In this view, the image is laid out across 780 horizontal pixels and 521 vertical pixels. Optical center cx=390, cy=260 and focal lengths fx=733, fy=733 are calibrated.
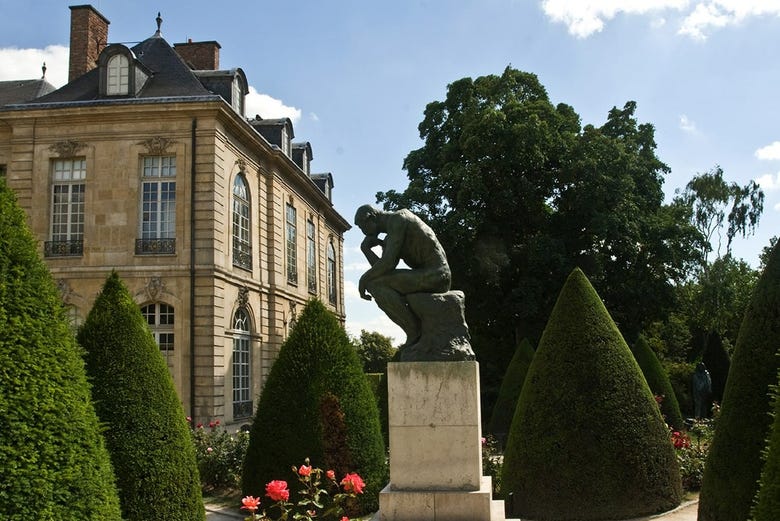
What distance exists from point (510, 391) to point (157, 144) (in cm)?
1226

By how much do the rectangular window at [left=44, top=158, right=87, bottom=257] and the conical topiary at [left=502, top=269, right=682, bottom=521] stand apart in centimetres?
1631

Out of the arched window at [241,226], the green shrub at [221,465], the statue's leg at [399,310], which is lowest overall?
the green shrub at [221,465]

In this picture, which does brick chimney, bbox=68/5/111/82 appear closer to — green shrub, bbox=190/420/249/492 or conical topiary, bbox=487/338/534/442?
green shrub, bbox=190/420/249/492

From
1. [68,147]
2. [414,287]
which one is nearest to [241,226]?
[68,147]

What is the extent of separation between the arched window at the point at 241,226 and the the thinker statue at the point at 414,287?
52.0 ft

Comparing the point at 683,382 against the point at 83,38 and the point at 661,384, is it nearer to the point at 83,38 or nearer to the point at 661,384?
the point at 661,384

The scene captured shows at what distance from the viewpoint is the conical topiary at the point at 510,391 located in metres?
19.0

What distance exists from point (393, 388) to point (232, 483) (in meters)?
7.33

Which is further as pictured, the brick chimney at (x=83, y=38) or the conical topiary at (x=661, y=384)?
the brick chimney at (x=83, y=38)

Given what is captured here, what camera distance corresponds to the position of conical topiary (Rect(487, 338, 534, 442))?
19.0 m

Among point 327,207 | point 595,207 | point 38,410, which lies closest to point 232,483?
point 38,410

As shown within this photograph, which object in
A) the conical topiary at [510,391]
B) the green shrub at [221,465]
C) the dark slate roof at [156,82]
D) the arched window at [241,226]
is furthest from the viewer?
the arched window at [241,226]

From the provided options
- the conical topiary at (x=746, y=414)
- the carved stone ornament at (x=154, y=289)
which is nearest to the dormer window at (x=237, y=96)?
the carved stone ornament at (x=154, y=289)

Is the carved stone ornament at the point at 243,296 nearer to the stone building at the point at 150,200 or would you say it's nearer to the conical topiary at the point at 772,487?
the stone building at the point at 150,200
